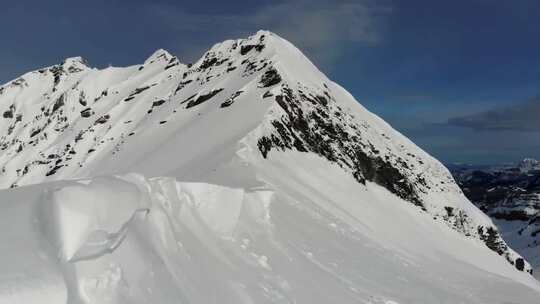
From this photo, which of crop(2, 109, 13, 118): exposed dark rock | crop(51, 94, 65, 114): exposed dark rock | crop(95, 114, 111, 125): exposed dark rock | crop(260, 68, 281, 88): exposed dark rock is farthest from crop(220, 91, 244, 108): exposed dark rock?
crop(2, 109, 13, 118): exposed dark rock

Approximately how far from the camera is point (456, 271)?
23719 millimetres

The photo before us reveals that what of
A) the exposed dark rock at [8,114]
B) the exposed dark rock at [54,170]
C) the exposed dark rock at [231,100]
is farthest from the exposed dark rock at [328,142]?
the exposed dark rock at [8,114]

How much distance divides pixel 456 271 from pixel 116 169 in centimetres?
3187

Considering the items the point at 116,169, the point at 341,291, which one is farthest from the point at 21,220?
the point at 116,169

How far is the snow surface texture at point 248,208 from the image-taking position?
32.0 ft

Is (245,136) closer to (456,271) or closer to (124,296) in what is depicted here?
(456,271)

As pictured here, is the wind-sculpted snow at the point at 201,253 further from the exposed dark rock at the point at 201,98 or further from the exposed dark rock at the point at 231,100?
the exposed dark rock at the point at 201,98

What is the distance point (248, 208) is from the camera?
17.8m

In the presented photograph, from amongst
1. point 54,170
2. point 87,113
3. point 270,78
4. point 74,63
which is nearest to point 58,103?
point 87,113

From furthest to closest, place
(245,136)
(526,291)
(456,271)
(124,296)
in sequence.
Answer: (245,136)
(456,271)
(526,291)
(124,296)

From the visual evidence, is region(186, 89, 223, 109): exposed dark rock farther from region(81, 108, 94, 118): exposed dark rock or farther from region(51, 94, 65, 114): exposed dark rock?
region(51, 94, 65, 114): exposed dark rock

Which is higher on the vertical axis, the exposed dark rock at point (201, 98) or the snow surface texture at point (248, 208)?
the exposed dark rock at point (201, 98)

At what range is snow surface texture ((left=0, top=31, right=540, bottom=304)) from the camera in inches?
384

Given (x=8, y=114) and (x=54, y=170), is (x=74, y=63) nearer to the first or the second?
(x=8, y=114)
